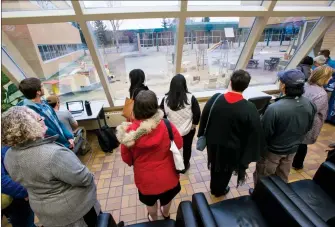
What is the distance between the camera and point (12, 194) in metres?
1.32

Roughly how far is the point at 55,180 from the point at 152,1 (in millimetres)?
2277

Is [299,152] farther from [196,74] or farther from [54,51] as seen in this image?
[54,51]

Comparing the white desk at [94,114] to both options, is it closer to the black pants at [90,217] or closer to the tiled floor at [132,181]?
the tiled floor at [132,181]

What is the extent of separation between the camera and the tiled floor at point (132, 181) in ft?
6.87

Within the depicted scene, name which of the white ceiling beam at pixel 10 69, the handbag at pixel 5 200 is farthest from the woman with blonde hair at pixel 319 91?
the white ceiling beam at pixel 10 69

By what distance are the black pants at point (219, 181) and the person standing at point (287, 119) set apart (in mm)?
456

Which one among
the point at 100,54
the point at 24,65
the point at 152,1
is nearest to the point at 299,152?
the point at 152,1

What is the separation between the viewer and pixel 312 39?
11.0 feet

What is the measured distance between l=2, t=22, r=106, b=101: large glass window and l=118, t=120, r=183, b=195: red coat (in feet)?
6.45

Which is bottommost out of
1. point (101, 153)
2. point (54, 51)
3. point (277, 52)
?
point (101, 153)

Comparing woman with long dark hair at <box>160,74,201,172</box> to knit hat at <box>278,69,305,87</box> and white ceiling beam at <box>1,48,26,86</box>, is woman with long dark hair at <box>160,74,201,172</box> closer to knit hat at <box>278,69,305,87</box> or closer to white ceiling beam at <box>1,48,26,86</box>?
knit hat at <box>278,69,305,87</box>

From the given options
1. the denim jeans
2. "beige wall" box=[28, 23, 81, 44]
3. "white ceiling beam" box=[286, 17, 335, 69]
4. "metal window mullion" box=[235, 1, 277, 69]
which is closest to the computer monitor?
"beige wall" box=[28, 23, 81, 44]

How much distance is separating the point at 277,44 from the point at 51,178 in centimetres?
414

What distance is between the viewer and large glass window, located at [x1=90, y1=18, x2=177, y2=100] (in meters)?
2.59
